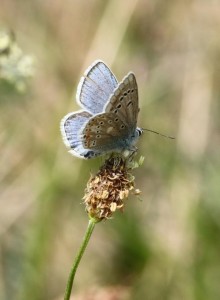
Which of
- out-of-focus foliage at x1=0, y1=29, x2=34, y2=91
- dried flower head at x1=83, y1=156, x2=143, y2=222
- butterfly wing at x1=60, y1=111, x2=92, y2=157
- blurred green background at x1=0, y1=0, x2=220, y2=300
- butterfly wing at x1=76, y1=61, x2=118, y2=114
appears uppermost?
blurred green background at x1=0, y1=0, x2=220, y2=300

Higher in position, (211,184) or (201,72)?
(201,72)

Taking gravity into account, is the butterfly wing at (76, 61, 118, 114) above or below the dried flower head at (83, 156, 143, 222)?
above

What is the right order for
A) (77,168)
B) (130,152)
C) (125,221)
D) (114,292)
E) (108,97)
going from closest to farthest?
1. (108,97)
2. (130,152)
3. (114,292)
4. (125,221)
5. (77,168)

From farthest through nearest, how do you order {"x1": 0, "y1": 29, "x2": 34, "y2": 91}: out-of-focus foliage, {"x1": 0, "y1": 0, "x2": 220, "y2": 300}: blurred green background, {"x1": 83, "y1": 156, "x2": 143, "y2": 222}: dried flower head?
1. {"x1": 0, "y1": 0, "x2": 220, "y2": 300}: blurred green background
2. {"x1": 0, "y1": 29, "x2": 34, "y2": 91}: out-of-focus foliage
3. {"x1": 83, "y1": 156, "x2": 143, "y2": 222}: dried flower head

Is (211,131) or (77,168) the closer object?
(77,168)

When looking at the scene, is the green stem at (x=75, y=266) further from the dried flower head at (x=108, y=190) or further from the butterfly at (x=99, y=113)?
the butterfly at (x=99, y=113)

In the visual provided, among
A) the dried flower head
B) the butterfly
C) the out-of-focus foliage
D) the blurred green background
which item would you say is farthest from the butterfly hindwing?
the blurred green background

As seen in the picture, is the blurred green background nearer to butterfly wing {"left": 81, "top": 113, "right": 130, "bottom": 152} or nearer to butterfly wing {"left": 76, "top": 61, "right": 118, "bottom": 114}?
butterfly wing {"left": 81, "top": 113, "right": 130, "bottom": 152}

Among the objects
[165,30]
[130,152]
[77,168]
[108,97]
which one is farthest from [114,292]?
[165,30]

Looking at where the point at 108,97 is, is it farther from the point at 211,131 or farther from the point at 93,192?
the point at 211,131
